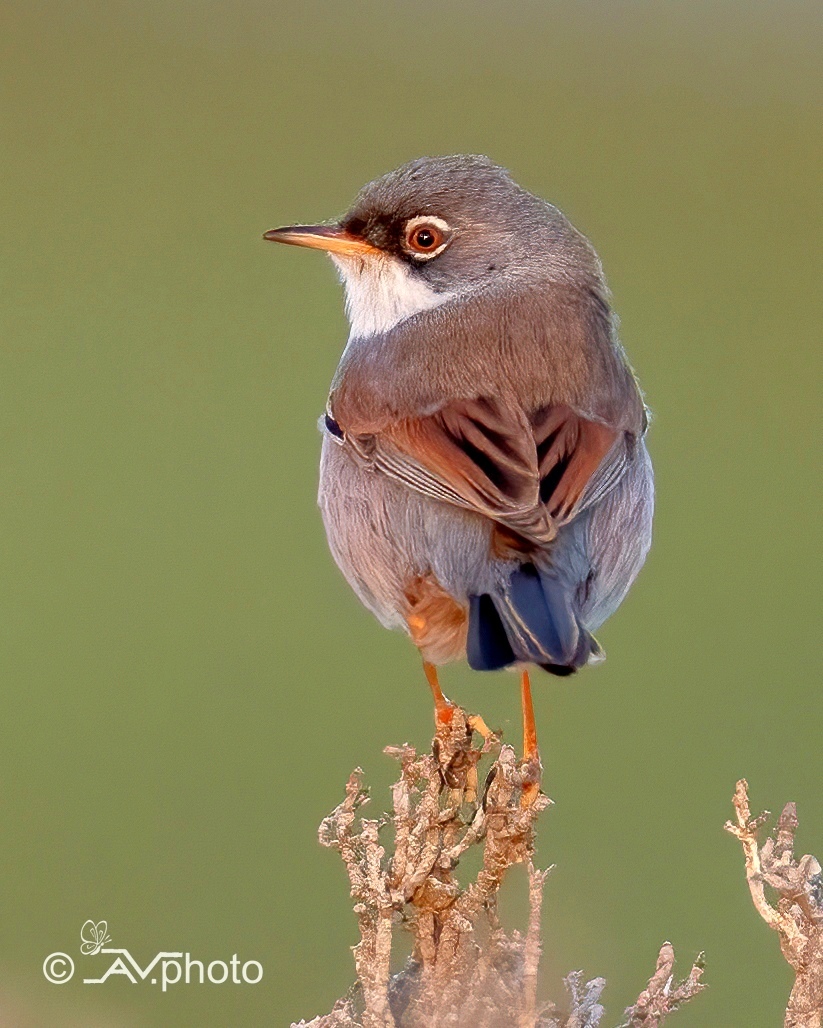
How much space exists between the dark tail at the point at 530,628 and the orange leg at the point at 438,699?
27 cm

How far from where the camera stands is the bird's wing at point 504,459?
3535 millimetres

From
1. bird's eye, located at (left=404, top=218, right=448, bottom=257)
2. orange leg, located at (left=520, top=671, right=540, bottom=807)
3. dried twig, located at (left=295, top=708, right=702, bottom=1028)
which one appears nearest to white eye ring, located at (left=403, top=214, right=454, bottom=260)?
bird's eye, located at (left=404, top=218, right=448, bottom=257)

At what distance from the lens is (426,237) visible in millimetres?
4242

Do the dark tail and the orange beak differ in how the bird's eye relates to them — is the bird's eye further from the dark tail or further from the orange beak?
the dark tail

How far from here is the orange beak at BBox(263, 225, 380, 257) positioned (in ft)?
13.8

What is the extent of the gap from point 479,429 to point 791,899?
1400 mm

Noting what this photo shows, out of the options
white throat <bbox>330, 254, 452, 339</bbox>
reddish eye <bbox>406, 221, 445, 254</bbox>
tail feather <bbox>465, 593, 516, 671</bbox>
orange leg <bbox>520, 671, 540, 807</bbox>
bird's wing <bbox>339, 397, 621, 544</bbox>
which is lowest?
orange leg <bbox>520, 671, 540, 807</bbox>

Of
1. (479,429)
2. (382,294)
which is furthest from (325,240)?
(479,429)

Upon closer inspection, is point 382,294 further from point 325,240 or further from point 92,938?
point 92,938

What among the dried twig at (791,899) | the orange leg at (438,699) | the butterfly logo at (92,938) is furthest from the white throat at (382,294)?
the dried twig at (791,899)

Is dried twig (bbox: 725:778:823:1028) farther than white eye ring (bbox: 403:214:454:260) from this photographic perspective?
No

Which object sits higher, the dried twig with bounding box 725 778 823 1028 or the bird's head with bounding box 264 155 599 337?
the bird's head with bounding box 264 155 599 337

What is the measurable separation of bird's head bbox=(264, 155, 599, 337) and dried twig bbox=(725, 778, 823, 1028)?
1920 millimetres

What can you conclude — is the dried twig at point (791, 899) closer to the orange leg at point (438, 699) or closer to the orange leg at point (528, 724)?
the orange leg at point (528, 724)
